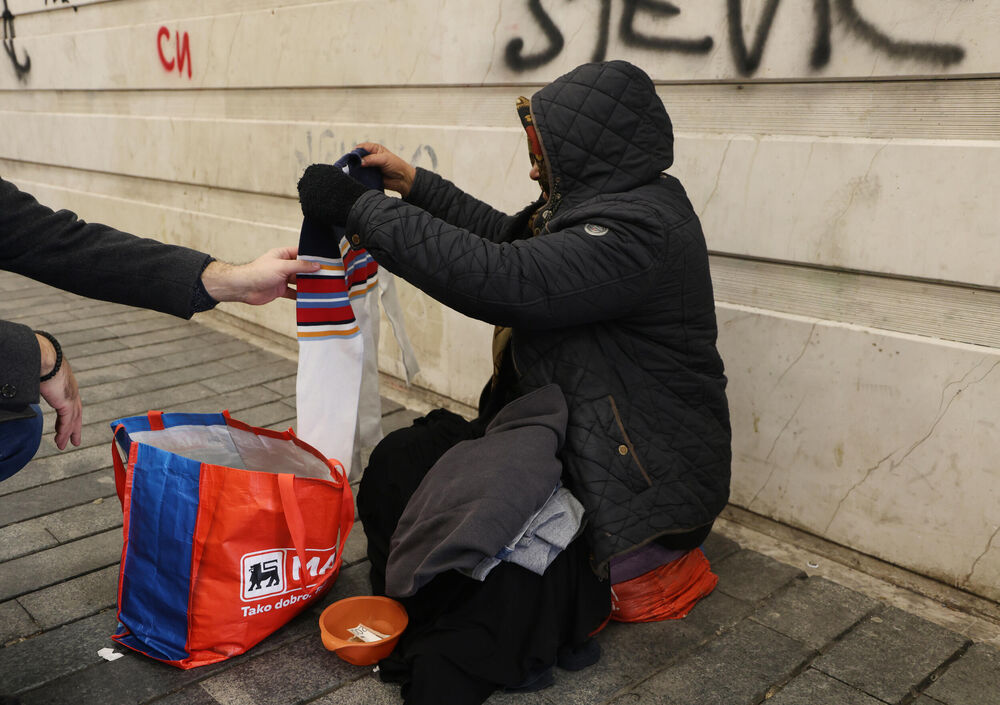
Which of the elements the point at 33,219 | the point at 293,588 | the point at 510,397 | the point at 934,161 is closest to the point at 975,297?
the point at 934,161

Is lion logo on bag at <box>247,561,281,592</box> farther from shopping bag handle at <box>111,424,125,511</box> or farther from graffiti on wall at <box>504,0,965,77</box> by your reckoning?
graffiti on wall at <box>504,0,965,77</box>

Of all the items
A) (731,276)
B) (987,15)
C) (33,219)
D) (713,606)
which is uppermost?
(987,15)

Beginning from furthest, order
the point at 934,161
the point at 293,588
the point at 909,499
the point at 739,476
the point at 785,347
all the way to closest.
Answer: the point at 739,476 < the point at 785,347 < the point at 909,499 < the point at 934,161 < the point at 293,588

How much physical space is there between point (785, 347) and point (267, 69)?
338cm

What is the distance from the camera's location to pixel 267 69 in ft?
16.5

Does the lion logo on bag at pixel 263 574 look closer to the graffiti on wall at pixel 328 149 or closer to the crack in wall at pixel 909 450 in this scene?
the crack in wall at pixel 909 450

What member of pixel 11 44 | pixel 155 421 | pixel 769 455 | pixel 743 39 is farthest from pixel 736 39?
pixel 11 44

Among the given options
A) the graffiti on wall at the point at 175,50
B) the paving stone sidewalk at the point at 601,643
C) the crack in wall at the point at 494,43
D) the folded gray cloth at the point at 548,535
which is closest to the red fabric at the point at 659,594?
the paving stone sidewalk at the point at 601,643

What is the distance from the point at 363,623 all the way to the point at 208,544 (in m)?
0.46

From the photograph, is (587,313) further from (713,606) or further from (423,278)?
(713,606)

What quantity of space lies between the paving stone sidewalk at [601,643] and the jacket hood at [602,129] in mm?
1223

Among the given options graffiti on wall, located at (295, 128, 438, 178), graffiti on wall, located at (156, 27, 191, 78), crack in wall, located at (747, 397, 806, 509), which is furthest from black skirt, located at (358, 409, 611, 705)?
graffiti on wall, located at (156, 27, 191, 78)

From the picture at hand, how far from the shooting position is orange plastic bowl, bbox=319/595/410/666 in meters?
2.24

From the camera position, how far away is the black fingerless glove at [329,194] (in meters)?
2.29
